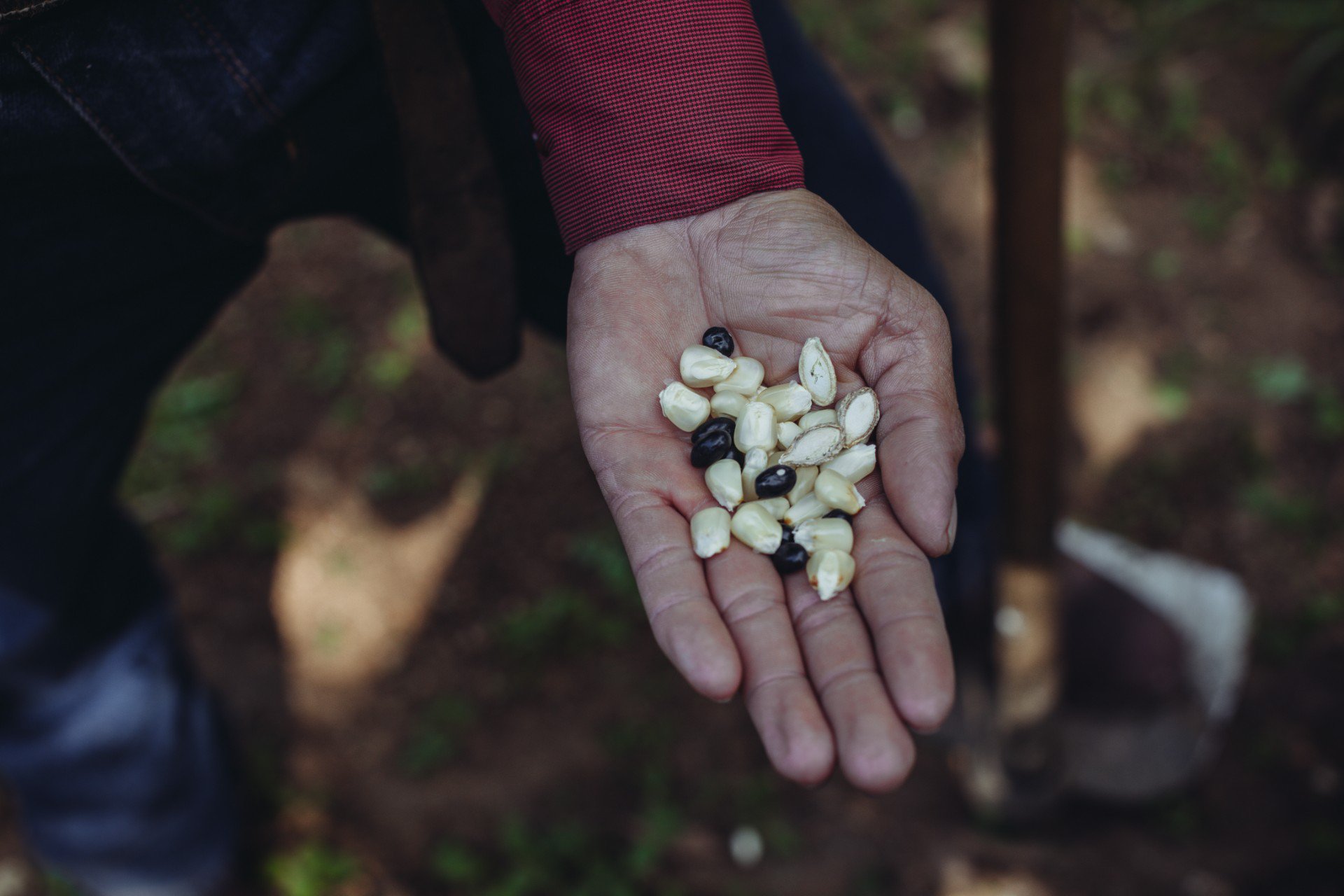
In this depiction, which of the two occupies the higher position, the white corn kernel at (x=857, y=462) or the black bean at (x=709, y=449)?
the black bean at (x=709, y=449)

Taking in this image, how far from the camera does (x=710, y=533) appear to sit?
4.10ft

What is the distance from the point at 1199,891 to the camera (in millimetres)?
2258

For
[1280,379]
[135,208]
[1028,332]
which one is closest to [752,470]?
[1028,332]

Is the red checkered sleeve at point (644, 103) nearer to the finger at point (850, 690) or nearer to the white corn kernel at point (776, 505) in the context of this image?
the white corn kernel at point (776, 505)

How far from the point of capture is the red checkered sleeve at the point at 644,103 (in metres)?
1.24

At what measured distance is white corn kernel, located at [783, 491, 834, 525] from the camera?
1344 mm

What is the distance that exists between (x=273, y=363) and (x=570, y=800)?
6.54 feet

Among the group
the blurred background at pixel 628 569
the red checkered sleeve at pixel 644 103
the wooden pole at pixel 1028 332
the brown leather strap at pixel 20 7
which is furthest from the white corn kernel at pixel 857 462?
the blurred background at pixel 628 569

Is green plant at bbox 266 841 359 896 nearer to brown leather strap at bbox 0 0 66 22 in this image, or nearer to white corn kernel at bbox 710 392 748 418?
white corn kernel at bbox 710 392 748 418

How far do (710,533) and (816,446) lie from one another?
0.75 ft

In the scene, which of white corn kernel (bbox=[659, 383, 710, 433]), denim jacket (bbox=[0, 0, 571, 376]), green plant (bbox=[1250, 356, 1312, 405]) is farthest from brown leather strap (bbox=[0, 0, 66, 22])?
green plant (bbox=[1250, 356, 1312, 405])

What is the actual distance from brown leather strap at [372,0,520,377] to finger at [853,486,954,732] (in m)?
0.70

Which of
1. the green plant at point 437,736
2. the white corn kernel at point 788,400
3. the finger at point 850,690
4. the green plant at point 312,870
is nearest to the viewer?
the finger at point 850,690

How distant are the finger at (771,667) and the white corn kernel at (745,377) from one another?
24 cm
